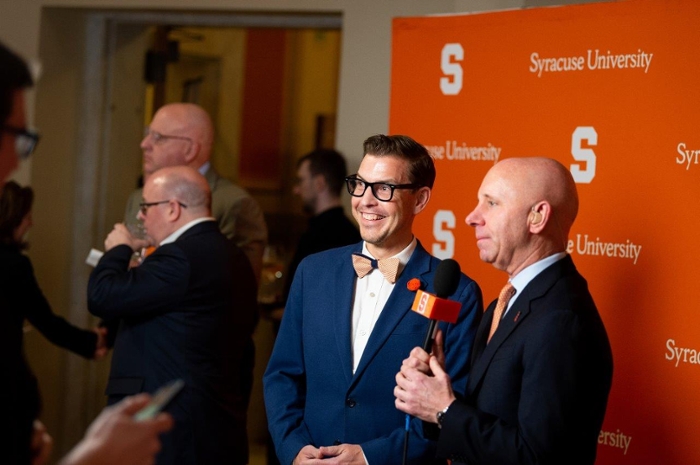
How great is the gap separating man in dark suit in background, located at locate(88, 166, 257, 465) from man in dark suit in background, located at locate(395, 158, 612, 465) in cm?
130

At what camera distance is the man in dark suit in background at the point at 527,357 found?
233cm

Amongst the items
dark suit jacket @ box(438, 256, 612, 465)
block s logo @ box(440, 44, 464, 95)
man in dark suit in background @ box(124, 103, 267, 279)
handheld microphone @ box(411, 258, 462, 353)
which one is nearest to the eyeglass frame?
man in dark suit in background @ box(124, 103, 267, 279)

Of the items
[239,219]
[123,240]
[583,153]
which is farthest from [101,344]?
[583,153]

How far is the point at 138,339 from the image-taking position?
360cm

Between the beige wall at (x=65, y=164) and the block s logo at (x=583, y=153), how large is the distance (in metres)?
1.68

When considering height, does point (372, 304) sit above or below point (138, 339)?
above

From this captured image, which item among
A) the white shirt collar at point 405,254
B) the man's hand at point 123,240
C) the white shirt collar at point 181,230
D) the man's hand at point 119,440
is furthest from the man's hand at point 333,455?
the man's hand at point 123,240

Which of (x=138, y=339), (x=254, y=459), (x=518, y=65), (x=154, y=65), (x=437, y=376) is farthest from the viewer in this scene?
(x=254, y=459)

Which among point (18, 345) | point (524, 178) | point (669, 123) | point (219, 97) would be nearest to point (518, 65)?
point (669, 123)

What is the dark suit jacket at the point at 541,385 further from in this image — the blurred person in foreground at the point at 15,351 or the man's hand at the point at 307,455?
the blurred person in foreground at the point at 15,351

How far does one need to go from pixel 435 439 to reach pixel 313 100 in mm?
6173

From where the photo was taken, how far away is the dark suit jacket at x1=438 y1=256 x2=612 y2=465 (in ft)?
7.61

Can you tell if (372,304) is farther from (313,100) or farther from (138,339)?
(313,100)

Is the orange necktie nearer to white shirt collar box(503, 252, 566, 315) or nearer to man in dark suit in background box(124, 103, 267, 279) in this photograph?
white shirt collar box(503, 252, 566, 315)
